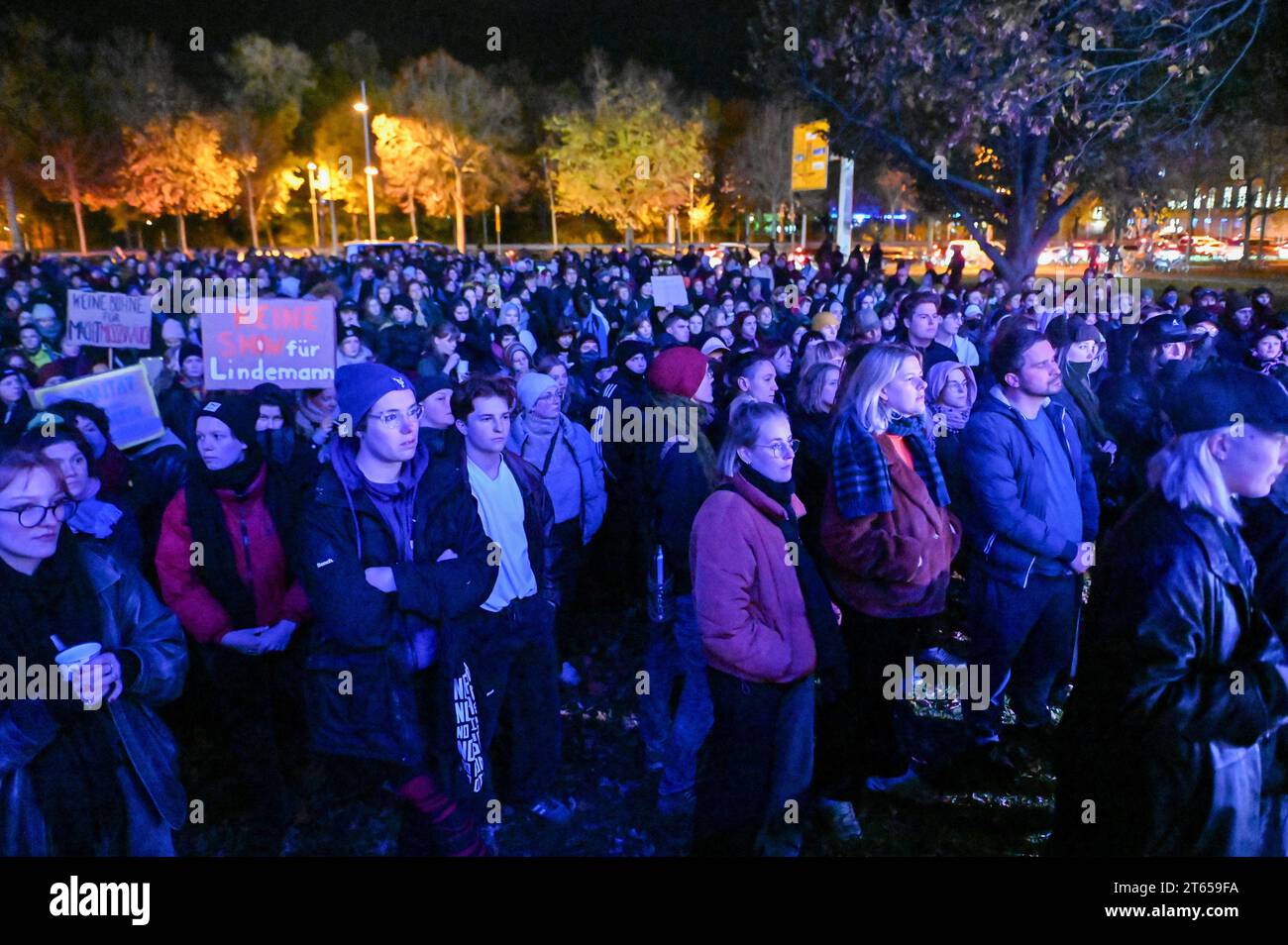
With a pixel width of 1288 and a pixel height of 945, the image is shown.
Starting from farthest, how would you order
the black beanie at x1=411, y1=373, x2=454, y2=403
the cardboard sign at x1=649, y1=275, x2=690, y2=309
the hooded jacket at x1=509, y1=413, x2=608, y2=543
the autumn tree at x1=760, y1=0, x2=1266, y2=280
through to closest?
the cardboard sign at x1=649, y1=275, x2=690, y2=309, the autumn tree at x1=760, y1=0, x2=1266, y2=280, the hooded jacket at x1=509, y1=413, x2=608, y2=543, the black beanie at x1=411, y1=373, x2=454, y2=403

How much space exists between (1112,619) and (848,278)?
1509 cm

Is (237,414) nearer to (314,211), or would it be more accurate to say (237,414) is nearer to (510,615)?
(510,615)

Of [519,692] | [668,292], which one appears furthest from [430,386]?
[668,292]

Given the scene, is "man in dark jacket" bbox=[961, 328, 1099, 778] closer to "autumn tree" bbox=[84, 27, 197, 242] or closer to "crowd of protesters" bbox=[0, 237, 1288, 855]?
"crowd of protesters" bbox=[0, 237, 1288, 855]

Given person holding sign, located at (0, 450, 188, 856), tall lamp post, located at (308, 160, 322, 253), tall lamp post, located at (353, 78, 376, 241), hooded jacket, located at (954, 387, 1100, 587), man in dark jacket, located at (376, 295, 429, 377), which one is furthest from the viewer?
tall lamp post, located at (308, 160, 322, 253)

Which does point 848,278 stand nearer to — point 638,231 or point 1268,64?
point 1268,64

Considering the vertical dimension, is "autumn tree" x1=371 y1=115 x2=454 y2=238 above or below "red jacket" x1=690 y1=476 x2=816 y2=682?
above

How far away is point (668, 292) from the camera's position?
11.4 m

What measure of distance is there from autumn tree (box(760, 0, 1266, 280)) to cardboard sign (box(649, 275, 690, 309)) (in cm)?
374

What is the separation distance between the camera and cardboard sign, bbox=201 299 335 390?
5.47 m

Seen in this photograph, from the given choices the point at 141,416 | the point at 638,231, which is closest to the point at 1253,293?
the point at 141,416

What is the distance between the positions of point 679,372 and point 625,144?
150ft

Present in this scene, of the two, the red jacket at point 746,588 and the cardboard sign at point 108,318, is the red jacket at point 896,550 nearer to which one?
the red jacket at point 746,588

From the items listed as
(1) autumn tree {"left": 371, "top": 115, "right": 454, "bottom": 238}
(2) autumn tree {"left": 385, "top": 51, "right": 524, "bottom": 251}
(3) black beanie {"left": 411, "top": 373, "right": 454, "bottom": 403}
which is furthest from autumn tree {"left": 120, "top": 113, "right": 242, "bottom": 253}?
(3) black beanie {"left": 411, "top": 373, "right": 454, "bottom": 403}
